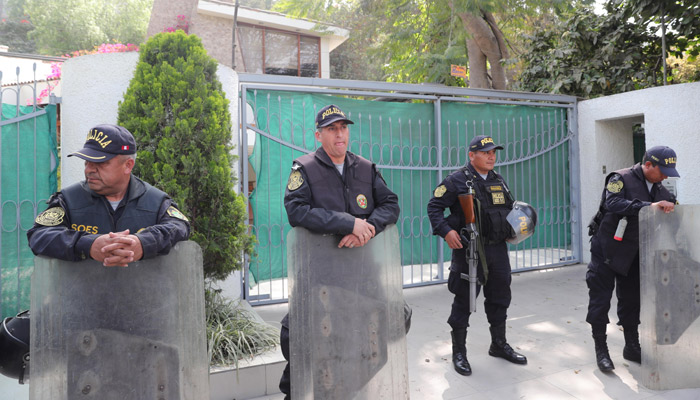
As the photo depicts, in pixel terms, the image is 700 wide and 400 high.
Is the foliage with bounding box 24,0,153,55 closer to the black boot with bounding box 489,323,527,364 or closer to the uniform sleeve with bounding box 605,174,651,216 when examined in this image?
the black boot with bounding box 489,323,527,364

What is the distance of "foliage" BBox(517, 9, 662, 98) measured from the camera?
8469mm

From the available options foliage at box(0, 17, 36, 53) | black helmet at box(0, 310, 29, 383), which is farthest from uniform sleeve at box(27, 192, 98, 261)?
foliage at box(0, 17, 36, 53)

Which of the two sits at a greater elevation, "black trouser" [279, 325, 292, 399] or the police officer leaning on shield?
the police officer leaning on shield

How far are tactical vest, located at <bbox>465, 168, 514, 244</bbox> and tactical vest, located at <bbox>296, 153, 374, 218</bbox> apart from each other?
122 centimetres

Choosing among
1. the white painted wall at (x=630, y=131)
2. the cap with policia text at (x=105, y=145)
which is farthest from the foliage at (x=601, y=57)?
the cap with policia text at (x=105, y=145)

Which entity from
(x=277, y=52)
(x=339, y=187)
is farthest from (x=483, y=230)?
(x=277, y=52)

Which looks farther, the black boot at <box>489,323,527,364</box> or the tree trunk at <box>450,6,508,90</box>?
the tree trunk at <box>450,6,508,90</box>

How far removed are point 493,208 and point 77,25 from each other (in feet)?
102

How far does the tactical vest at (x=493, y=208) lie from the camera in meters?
3.52

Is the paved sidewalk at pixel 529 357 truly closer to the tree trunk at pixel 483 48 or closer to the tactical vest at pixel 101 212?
the tactical vest at pixel 101 212

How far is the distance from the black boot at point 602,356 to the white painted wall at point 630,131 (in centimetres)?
379

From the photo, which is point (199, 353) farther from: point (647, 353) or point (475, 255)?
point (647, 353)

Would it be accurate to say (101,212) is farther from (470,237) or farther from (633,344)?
(633,344)

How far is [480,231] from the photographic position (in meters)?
3.51
